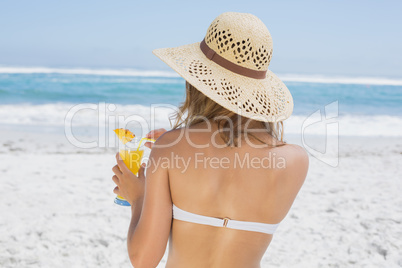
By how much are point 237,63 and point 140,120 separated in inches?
354

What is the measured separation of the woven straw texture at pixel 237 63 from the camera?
1.21 m

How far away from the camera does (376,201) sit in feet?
13.5

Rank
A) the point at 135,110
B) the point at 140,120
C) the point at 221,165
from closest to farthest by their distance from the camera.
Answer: the point at 221,165 → the point at 140,120 → the point at 135,110

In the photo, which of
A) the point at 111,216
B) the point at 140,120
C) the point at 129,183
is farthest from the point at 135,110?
the point at 129,183

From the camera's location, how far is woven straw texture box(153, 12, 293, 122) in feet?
3.97

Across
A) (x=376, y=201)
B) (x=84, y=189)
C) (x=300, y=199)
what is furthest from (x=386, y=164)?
(x=84, y=189)

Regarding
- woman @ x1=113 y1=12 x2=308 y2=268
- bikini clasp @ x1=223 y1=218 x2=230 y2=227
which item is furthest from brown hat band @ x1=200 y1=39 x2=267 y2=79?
bikini clasp @ x1=223 y1=218 x2=230 y2=227

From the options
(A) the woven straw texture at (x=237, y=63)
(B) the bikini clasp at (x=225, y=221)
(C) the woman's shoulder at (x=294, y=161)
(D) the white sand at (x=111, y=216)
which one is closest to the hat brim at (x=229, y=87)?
(A) the woven straw texture at (x=237, y=63)

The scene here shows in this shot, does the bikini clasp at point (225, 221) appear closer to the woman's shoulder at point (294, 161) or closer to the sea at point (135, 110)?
the woman's shoulder at point (294, 161)

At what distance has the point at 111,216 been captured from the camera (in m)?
3.60

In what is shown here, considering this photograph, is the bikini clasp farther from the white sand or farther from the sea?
the sea

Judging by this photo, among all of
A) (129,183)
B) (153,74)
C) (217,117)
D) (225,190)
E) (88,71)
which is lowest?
(88,71)

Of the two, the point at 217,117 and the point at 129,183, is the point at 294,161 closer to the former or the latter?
the point at 217,117

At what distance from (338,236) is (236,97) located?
2.58m
